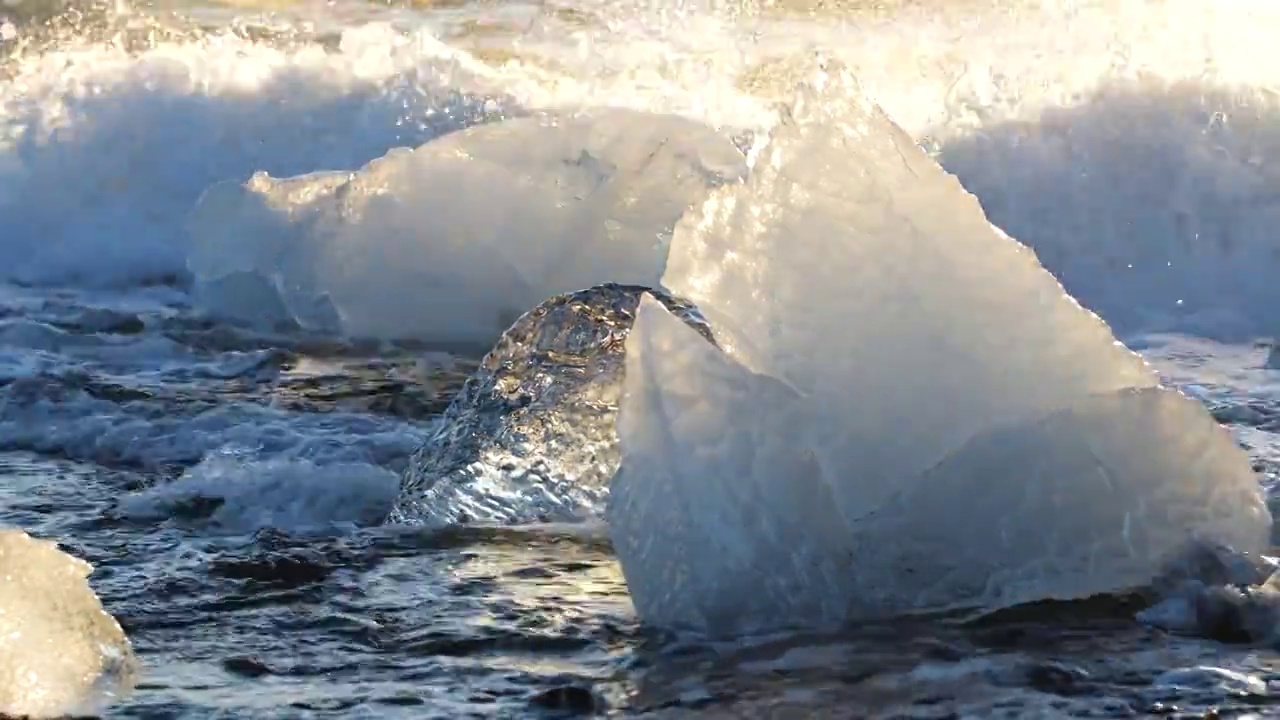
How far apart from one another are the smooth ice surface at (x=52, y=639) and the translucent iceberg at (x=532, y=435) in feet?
3.30

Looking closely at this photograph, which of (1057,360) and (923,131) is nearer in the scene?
(1057,360)

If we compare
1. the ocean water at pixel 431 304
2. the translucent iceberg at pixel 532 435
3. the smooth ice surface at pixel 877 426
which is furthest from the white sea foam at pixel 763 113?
the smooth ice surface at pixel 877 426

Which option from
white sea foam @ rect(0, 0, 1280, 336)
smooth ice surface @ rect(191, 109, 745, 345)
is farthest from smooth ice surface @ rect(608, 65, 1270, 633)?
white sea foam @ rect(0, 0, 1280, 336)

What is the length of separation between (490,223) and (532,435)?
2.79 metres

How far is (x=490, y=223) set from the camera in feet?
21.9

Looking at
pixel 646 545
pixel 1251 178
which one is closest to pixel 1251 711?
pixel 646 545

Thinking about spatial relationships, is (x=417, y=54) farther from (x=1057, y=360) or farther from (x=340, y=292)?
(x=1057, y=360)

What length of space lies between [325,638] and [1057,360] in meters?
1.28

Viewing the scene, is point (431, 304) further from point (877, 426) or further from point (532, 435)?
point (877, 426)

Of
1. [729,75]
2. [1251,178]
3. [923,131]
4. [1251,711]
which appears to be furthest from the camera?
[729,75]

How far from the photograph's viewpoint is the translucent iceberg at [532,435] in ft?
12.8

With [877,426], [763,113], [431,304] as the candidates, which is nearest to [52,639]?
[877,426]

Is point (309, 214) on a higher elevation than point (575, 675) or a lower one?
higher

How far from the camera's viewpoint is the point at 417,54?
1026 centimetres
